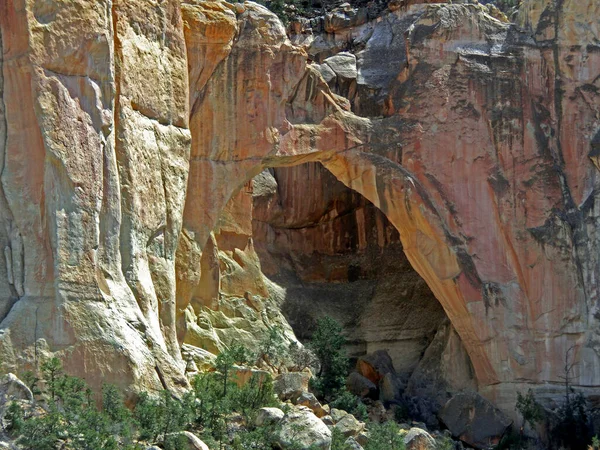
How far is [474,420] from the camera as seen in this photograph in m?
30.1

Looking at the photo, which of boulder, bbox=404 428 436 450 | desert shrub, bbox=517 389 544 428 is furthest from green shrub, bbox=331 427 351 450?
desert shrub, bbox=517 389 544 428

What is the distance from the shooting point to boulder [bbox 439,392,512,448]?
29969 millimetres

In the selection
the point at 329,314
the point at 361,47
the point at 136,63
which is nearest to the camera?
the point at 136,63

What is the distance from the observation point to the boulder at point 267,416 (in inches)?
963

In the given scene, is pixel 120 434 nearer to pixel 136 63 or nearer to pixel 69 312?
pixel 69 312

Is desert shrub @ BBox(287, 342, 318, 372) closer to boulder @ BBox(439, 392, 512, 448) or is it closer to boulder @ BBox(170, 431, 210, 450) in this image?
boulder @ BBox(439, 392, 512, 448)

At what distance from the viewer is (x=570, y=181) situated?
31234 mm

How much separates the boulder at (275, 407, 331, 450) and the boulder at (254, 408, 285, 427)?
0.25m

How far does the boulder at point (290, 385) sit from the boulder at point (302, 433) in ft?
11.3

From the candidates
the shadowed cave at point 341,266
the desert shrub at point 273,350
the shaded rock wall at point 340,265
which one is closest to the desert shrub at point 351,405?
the desert shrub at point 273,350

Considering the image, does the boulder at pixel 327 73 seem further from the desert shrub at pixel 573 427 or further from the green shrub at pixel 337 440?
the green shrub at pixel 337 440

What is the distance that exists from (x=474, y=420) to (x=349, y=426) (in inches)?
173

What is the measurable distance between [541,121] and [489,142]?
3.65 ft

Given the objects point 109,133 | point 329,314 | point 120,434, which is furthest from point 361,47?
point 120,434
